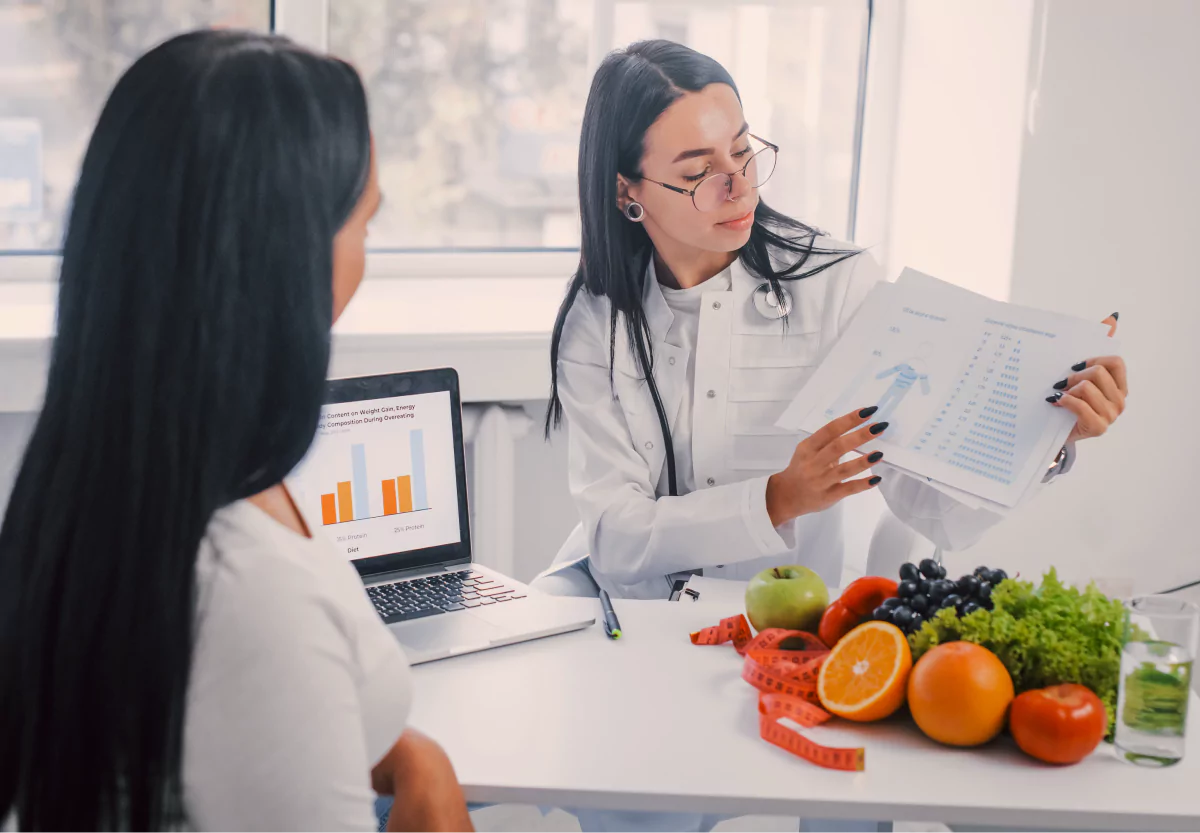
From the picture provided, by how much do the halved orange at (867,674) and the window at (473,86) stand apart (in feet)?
5.72

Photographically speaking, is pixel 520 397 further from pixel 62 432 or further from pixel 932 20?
pixel 62 432

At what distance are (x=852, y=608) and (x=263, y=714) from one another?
2.39ft

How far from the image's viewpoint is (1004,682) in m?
1.05

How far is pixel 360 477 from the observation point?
1571mm

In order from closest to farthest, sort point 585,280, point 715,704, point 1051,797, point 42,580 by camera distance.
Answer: point 42,580, point 1051,797, point 715,704, point 585,280

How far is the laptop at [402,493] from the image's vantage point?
1.48 metres

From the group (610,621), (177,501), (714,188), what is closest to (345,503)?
(610,621)

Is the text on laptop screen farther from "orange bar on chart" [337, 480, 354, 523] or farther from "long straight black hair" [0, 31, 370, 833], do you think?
"long straight black hair" [0, 31, 370, 833]

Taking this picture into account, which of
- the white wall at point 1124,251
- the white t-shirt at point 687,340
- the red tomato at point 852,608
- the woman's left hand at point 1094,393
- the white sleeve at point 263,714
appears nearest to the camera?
the white sleeve at point 263,714

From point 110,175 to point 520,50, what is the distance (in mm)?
1987

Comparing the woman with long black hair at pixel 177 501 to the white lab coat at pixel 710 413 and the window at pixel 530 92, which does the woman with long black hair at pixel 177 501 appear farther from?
the window at pixel 530 92

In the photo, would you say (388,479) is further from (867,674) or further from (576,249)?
(576,249)

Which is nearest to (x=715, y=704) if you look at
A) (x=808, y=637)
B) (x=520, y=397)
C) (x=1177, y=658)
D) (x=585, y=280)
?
(x=808, y=637)

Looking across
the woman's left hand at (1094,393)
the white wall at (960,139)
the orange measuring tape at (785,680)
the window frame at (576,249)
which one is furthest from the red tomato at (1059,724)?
the window frame at (576,249)
